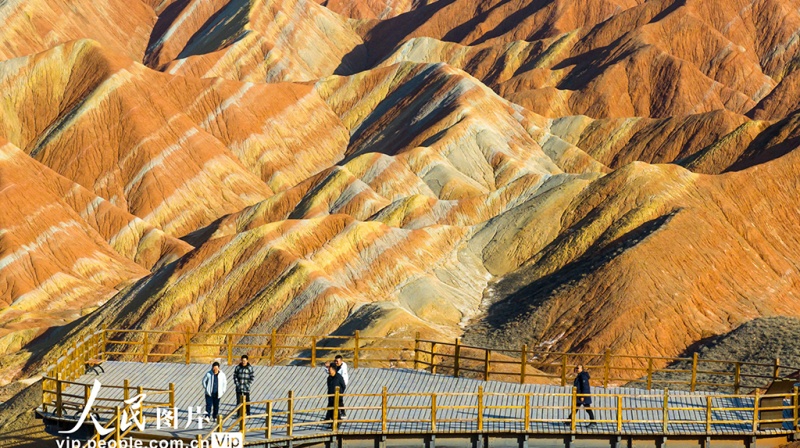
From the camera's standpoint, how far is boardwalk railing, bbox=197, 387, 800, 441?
3153 centimetres

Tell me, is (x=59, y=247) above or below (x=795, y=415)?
above

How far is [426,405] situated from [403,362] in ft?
104

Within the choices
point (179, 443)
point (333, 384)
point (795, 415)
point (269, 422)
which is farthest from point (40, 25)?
point (795, 415)

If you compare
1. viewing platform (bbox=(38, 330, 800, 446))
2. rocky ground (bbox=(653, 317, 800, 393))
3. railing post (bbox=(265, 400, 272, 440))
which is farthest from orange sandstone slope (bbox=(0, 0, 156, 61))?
railing post (bbox=(265, 400, 272, 440))

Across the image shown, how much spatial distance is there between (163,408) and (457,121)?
326ft

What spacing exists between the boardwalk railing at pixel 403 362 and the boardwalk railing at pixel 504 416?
1.21m

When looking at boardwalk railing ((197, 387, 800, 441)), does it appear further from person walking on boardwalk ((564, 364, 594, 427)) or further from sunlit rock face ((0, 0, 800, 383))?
sunlit rock face ((0, 0, 800, 383))

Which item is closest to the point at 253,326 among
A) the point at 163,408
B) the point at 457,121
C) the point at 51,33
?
the point at 163,408

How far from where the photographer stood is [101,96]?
14012cm

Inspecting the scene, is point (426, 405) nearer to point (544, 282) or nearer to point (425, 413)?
point (425, 413)

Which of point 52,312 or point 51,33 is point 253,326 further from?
point 51,33

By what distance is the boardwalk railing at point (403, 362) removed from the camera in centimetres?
3541

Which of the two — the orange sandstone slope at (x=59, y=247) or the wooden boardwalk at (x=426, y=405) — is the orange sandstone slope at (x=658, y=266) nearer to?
the wooden boardwalk at (x=426, y=405)

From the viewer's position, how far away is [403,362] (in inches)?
2625
